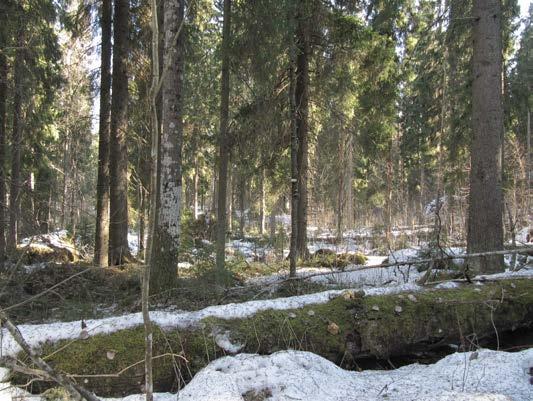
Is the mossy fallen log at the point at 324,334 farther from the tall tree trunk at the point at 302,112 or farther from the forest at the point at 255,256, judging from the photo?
the tall tree trunk at the point at 302,112

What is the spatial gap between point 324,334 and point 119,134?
808cm

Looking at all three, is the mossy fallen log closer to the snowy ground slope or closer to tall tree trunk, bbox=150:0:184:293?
the snowy ground slope

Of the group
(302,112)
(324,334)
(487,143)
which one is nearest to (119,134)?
(302,112)

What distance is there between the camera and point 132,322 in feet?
12.7

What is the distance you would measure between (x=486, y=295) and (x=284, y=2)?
5.62 meters

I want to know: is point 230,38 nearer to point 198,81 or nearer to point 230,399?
point 198,81

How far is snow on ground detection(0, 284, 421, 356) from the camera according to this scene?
3.59 meters

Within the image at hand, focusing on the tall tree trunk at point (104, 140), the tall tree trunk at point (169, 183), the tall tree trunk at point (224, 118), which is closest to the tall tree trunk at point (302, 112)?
the tall tree trunk at point (224, 118)

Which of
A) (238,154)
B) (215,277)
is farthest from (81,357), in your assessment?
(238,154)

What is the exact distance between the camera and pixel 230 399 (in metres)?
3.09

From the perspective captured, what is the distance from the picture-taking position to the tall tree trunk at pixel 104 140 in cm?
1027

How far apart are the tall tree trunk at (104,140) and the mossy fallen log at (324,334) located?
712 cm

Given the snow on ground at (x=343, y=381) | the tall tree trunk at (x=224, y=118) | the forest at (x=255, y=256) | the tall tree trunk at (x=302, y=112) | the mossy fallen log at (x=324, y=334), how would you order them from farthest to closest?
the tall tree trunk at (x=302, y=112), the tall tree trunk at (x=224, y=118), the mossy fallen log at (x=324, y=334), the forest at (x=255, y=256), the snow on ground at (x=343, y=381)

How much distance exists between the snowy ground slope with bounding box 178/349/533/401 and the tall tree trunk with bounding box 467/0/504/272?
360 centimetres
